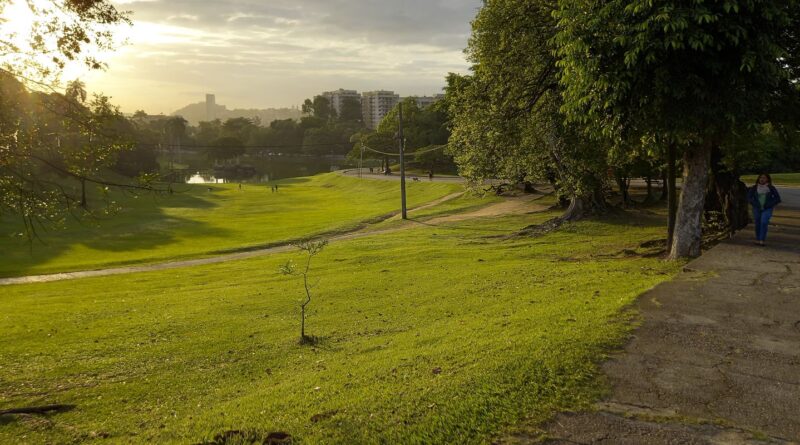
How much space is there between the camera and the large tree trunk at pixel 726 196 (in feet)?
62.0

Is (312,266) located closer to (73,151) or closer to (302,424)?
(73,151)

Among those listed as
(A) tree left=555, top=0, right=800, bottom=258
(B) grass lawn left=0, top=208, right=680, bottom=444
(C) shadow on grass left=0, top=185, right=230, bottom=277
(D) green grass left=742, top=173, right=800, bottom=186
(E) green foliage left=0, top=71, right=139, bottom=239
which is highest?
(A) tree left=555, top=0, right=800, bottom=258

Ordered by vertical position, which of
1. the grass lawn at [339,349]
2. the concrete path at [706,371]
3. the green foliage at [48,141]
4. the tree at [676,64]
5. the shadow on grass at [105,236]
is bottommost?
the shadow on grass at [105,236]

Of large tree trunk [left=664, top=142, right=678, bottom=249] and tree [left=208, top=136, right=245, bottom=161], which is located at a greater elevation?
tree [left=208, top=136, right=245, bottom=161]

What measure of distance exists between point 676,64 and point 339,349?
10.7 meters

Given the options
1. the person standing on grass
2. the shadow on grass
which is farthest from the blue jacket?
the shadow on grass

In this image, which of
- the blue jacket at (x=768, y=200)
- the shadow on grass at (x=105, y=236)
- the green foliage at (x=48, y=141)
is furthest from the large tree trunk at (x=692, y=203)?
the shadow on grass at (x=105, y=236)

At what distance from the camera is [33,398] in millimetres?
9844

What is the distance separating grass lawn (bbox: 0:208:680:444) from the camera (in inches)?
254

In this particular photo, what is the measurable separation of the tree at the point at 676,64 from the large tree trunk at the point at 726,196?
498 centimetres

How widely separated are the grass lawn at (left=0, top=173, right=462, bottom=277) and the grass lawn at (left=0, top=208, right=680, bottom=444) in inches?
143

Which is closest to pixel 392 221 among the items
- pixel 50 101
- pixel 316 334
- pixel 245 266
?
pixel 245 266

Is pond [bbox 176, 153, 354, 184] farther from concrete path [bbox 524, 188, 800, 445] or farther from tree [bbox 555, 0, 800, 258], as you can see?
concrete path [bbox 524, 188, 800, 445]

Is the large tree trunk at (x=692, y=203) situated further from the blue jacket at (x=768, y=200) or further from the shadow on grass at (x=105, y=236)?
the shadow on grass at (x=105, y=236)
